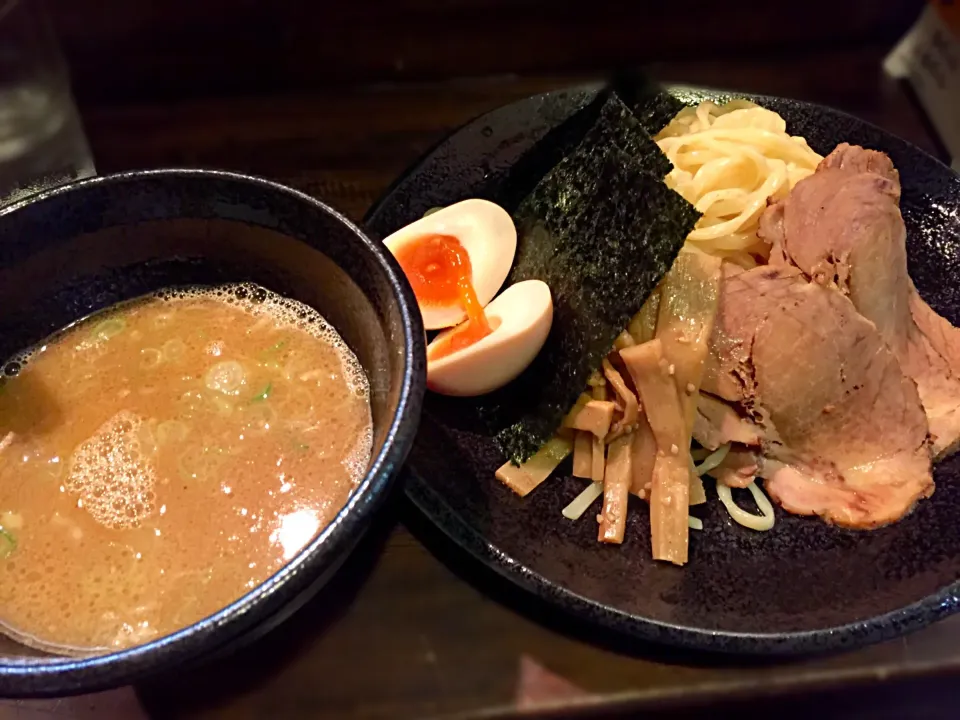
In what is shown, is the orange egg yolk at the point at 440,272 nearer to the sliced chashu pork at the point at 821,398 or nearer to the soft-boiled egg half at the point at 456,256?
the soft-boiled egg half at the point at 456,256

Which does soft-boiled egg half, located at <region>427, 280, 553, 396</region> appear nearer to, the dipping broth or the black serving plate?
the black serving plate

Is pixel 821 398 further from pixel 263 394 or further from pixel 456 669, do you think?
pixel 263 394

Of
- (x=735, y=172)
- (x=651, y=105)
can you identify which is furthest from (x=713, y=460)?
(x=651, y=105)

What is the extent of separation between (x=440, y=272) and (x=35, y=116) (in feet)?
3.60

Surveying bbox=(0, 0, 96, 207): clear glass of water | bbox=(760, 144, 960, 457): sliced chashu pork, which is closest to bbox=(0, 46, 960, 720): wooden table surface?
bbox=(760, 144, 960, 457): sliced chashu pork

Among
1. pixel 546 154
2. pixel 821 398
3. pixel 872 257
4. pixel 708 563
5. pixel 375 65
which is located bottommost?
pixel 708 563

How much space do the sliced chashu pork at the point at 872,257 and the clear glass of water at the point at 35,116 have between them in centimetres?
165

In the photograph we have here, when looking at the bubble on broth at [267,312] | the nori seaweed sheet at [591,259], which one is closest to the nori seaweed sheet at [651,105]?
the nori seaweed sheet at [591,259]

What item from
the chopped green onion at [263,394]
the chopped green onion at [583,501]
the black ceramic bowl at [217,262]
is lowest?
the chopped green onion at [583,501]

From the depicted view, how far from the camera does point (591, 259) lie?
1.61 metres

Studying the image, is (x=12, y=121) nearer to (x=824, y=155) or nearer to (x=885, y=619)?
(x=824, y=155)

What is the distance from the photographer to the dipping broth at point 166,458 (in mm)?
993

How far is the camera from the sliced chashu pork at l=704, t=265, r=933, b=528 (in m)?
1.52

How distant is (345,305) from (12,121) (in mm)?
1285
